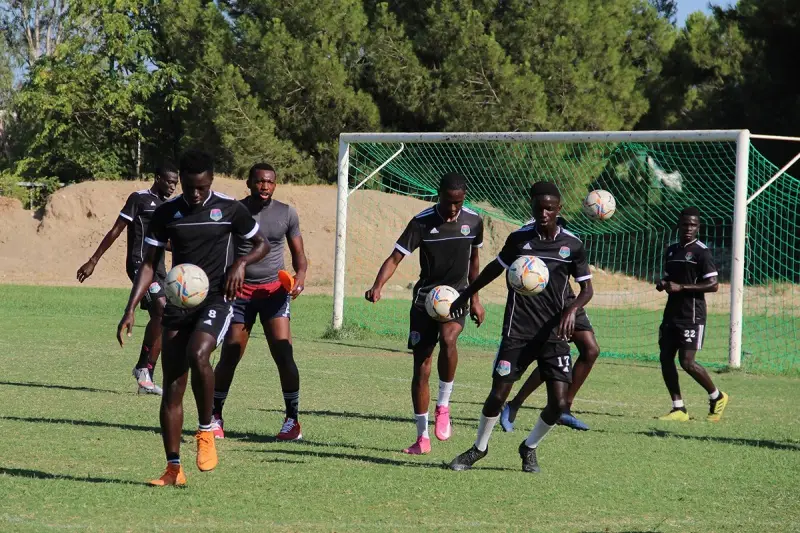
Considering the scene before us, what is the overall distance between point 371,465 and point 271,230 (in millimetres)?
2279

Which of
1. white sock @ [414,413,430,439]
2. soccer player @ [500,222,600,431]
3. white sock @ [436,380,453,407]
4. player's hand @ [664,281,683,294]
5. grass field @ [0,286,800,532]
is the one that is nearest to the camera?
grass field @ [0,286,800,532]

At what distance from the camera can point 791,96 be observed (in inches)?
1420

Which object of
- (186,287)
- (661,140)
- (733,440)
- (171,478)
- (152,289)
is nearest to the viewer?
(186,287)

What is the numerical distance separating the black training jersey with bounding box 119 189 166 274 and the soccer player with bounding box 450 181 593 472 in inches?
190

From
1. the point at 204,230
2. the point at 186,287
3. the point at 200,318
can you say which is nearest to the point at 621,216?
the point at 204,230

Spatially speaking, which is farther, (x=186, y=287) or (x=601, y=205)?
(x=601, y=205)

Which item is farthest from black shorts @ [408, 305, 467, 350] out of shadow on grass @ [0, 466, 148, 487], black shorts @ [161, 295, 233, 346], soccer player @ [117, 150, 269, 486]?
shadow on grass @ [0, 466, 148, 487]

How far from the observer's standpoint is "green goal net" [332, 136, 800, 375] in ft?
71.8

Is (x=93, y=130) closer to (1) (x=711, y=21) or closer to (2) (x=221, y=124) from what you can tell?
(2) (x=221, y=124)

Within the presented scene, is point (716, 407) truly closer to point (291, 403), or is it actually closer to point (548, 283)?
point (548, 283)

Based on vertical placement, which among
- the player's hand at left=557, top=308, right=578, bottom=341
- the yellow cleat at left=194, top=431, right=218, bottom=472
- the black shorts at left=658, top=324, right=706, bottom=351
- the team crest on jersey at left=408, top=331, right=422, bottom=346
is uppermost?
the player's hand at left=557, top=308, right=578, bottom=341


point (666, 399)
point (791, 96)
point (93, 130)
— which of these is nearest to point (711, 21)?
point (791, 96)

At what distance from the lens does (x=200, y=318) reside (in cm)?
713

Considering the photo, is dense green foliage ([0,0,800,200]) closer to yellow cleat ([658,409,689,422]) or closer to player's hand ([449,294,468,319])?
yellow cleat ([658,409,689,422])
